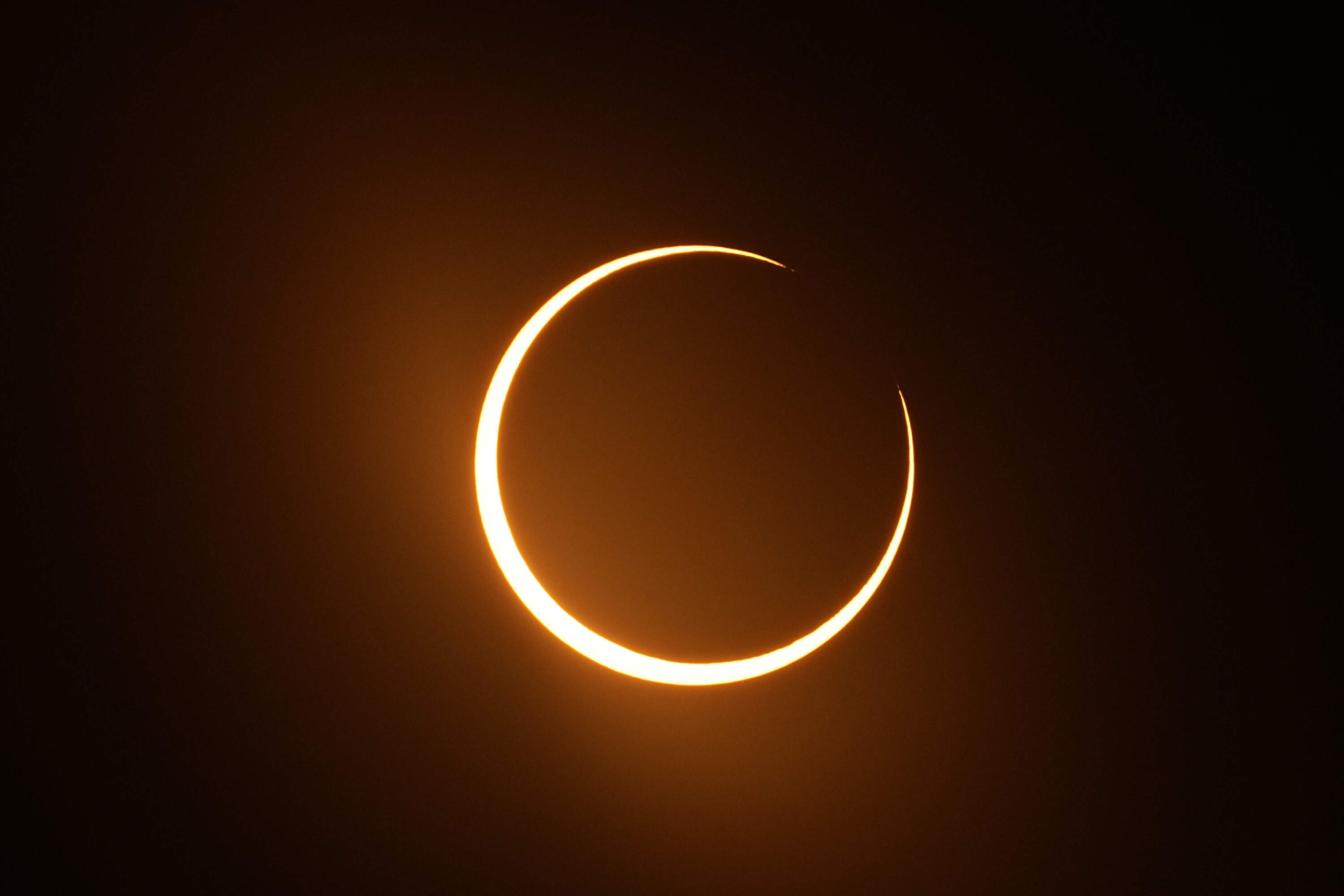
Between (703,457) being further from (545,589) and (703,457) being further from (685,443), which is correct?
(545,589)

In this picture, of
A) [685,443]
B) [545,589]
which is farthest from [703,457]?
[545,589]

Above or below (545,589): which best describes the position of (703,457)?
above

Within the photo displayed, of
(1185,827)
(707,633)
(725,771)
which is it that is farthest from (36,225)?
(1185,827)

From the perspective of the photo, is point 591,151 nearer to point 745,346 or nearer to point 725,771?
point 745,346

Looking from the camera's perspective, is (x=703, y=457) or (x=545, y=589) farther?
(x=703, y=457)

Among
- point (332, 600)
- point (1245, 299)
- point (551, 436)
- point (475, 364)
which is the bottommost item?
point (332, 600)
